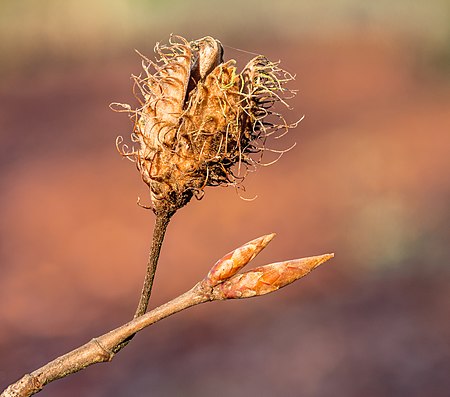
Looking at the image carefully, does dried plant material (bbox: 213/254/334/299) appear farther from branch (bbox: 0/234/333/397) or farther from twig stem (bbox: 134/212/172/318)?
twig stem (bbox: 134/212/172/318)

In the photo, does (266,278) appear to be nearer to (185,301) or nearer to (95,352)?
(185,301)

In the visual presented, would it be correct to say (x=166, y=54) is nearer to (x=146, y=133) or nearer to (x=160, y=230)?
(x=146, y=133)

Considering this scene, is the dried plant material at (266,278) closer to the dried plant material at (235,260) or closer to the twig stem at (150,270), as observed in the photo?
the dried plant material at (235,260)

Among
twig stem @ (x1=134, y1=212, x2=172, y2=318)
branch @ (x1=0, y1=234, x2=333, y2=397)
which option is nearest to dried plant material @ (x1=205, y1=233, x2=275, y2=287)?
branch @ (x1=0, y1=234, x2=333, y2=397)

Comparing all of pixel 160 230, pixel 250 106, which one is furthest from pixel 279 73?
pixel 160 230

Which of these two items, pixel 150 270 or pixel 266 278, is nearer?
pixel 266 278

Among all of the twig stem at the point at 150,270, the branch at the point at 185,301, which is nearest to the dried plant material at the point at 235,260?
the branch at the point at 185,301

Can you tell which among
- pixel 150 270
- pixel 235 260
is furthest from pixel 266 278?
pixel 150 270
